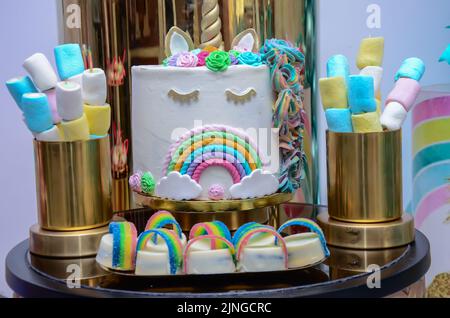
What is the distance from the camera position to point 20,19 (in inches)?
64.4

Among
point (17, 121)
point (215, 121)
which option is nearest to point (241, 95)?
point (215, 121)

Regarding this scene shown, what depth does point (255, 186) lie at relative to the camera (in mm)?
1217

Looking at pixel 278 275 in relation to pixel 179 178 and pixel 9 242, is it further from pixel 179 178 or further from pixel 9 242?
pixel 9 242

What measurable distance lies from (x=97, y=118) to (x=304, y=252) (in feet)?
1.29

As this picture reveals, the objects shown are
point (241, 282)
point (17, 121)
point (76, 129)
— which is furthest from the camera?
point (17, 121)

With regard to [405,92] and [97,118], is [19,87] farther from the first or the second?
[405,92]

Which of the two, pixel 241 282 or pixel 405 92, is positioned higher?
pixel 405 92

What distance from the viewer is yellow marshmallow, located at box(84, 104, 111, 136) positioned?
46.8 inches

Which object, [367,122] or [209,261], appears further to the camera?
[367,122]

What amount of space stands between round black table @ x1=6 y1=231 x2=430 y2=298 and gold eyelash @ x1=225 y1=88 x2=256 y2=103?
0.94 ft

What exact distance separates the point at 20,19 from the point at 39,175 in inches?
23.2

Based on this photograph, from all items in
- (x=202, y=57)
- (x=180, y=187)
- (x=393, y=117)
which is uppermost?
(x=202, y=57)

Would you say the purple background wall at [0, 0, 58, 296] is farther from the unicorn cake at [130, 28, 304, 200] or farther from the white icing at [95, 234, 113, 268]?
the white icing at [95, 234, 113, 268]

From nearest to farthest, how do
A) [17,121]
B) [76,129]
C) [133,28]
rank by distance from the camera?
[76,129] < [133,28] < [17,121]
